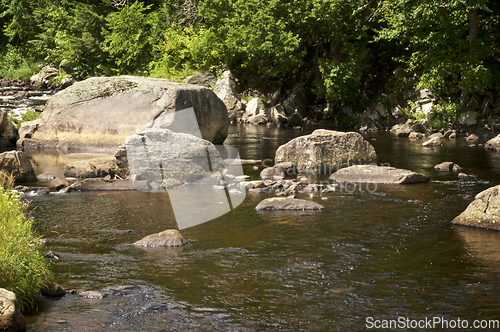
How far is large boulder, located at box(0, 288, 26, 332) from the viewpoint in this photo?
5.00 meters

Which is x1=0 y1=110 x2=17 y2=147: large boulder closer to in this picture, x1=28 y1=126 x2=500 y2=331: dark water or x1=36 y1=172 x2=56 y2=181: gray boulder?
x1=36 y1=172 x2=56 y2=181: gray boulder

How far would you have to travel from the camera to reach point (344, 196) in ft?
40.0

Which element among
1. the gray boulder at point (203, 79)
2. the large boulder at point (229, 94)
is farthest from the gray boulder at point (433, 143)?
the gray boulder at point (203, 79)

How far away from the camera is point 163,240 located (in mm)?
8453

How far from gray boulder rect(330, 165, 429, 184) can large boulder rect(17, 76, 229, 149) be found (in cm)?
647

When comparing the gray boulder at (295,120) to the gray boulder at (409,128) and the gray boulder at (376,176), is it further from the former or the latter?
the gray boulder at (376,176)

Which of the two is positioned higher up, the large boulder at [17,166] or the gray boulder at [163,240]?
the large boulder at [17,166]

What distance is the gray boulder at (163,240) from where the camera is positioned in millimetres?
8409

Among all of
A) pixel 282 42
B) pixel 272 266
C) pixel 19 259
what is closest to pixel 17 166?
pixel 19 259

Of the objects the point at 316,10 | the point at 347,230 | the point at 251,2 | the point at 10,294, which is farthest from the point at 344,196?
the point at 251,2

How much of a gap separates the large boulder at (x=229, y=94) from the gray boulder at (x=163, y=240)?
2581 centimetres

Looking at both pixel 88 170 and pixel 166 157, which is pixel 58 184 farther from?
pixel 166 157

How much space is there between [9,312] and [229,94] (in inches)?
1223

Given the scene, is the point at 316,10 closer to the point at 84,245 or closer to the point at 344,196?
the point at 344,196
